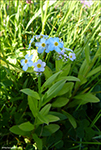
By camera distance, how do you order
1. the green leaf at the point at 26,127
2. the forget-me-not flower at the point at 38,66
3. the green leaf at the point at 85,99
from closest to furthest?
the forget-me-not flower at the point at 38,66, the green leaf at the point at 26,127, the green leaf at the point at 85,99

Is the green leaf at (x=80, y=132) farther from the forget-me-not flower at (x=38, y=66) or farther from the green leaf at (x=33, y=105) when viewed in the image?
the forget-me-not flower at (x=38, y=66)

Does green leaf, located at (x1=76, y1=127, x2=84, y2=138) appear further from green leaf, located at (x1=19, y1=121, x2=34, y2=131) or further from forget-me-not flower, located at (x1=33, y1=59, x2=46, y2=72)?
forget-me-not flower, located at (x1=33, y1=59, x2=46, y2=72)

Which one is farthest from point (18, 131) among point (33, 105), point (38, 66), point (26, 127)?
point (38, 66)

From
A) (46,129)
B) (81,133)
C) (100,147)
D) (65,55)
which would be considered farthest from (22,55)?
(100,147)

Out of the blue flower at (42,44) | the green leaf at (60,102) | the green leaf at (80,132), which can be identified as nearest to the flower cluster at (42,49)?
the blue flower at (42,44)

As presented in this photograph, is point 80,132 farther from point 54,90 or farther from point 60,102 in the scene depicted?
point 54,90

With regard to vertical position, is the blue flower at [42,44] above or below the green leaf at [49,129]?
above

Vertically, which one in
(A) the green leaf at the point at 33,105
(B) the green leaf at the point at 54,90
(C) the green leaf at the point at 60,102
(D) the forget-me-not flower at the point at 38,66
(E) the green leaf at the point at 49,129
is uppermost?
(D) the forget-me-not flower at the point at 38,66

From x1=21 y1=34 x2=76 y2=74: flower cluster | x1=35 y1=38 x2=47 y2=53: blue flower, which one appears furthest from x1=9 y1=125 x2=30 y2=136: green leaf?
x1=35 y1=38 x2=47 y2=53: blue flower

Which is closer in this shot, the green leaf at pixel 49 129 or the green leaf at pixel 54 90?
the green leaf at pixel 54 90

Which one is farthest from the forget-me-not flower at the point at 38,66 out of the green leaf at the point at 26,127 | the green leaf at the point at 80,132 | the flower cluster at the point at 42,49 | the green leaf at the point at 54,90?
the green leaf at the point at 80,132

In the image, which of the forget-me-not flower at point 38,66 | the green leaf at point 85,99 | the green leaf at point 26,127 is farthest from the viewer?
the green leaf at point 85,99

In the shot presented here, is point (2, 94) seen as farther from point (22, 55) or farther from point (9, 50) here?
point (9, 50)
